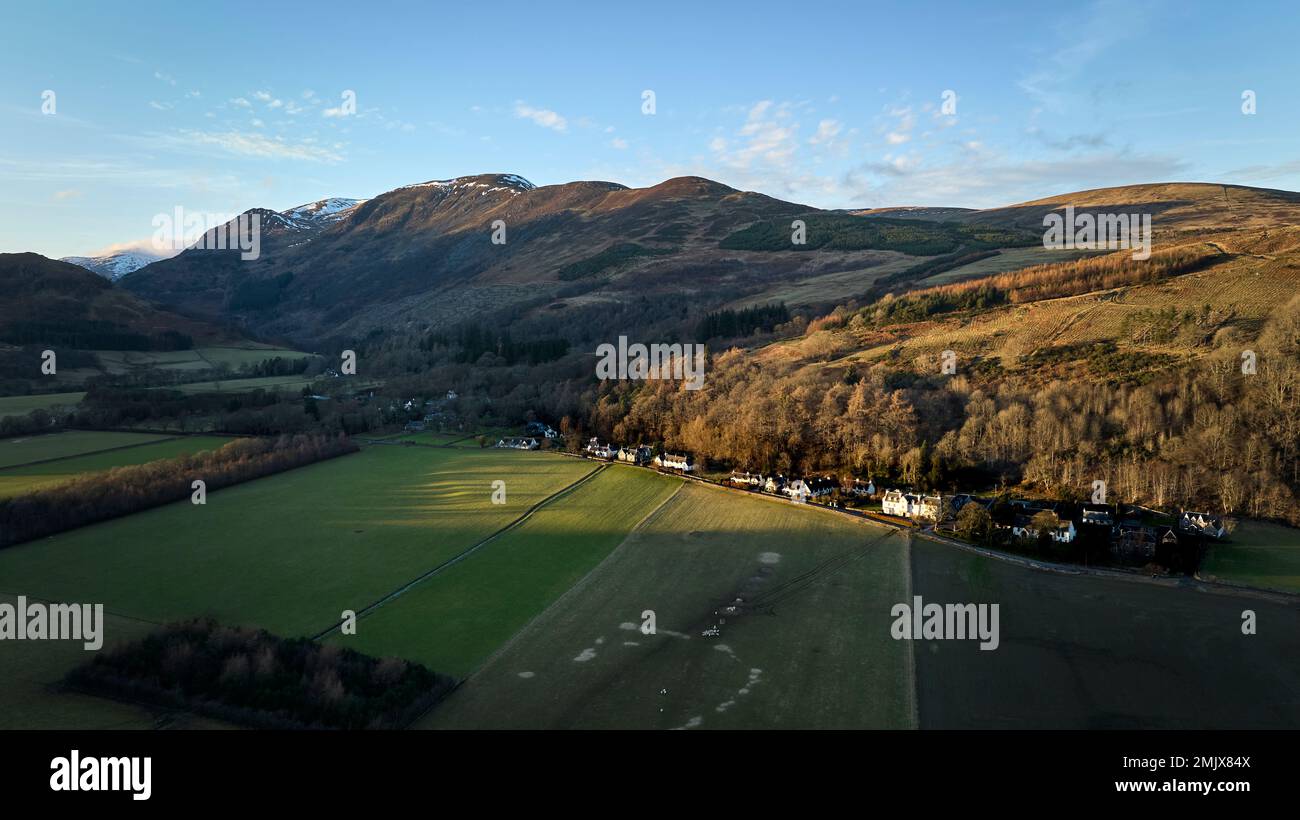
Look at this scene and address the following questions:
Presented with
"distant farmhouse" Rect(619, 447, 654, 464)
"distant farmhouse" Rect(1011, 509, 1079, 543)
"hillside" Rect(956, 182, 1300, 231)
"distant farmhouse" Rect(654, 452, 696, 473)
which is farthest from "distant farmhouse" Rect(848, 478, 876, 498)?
"hillside" Rect(956, 182, 1300, 231)

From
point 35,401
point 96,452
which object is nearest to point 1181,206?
point 96,452

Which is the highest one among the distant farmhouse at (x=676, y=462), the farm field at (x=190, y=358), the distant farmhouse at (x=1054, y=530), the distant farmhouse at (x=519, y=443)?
the farm field at (x=190, y=358)

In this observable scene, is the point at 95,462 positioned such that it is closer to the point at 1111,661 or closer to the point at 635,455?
the point at 635,455

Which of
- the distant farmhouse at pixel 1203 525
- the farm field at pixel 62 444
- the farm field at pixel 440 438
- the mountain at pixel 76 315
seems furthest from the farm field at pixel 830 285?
the mountain at pixel 76 315

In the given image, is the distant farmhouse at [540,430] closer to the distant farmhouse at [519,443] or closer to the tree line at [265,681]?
the distant farmhouse at [519,443]

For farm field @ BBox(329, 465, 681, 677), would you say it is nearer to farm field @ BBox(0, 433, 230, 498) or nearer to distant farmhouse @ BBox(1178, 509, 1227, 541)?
distant farmhouse @ BBox(1178, 509, 1227, 541)

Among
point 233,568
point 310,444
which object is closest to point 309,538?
point 233,568
